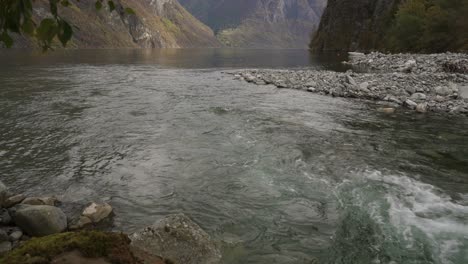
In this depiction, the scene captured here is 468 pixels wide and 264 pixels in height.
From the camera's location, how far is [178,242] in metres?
7.25

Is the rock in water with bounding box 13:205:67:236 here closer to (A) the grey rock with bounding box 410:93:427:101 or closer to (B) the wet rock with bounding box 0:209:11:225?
(B) the wet rock with bounding box 0:209:11:225

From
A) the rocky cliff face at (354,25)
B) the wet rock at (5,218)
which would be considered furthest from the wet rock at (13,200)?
the rocky cliff face at (354,25)

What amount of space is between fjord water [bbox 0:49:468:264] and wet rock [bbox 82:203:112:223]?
415 mm

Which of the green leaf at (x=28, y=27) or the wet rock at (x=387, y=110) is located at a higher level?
the green leaf at (x=28, y=27)

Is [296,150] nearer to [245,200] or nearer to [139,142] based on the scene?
[245,200]

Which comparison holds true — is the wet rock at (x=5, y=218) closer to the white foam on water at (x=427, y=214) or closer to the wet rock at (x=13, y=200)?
the wet rock at (x=13, y=200)

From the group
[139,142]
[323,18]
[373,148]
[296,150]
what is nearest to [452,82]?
[373,148]

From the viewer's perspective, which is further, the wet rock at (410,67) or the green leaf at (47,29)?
the wet rock at (410,67)

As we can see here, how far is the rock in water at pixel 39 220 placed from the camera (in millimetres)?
7777

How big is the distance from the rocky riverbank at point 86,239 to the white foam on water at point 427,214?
15.3ft

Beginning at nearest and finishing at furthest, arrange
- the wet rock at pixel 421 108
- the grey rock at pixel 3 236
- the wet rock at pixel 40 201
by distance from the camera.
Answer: the grey rock at pixel 3 236, the wet rock at pixel 40 201, the wet rock at pixel 421 108

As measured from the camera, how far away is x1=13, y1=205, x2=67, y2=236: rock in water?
7777 millimetres

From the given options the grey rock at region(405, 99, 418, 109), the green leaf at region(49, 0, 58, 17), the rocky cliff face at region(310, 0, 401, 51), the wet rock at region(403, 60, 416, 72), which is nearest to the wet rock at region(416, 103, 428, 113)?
the grey rock at region(405, 99, 418, 109)

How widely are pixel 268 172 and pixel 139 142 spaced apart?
243 inches
